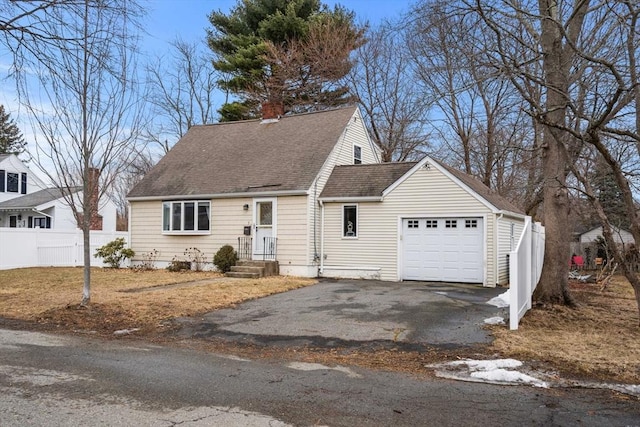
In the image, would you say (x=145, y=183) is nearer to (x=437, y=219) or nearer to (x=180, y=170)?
(x=180, y=170)

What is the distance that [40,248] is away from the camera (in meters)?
21.2

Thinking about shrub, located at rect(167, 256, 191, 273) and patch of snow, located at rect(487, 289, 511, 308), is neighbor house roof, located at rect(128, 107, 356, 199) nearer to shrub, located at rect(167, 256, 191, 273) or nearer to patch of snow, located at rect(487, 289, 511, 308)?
shrub, located at rect(167, 256, 191, 273)

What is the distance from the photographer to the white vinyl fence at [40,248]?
2022 cm

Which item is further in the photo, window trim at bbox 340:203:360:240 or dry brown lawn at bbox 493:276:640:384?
window trim at bbox 340:203:360:240

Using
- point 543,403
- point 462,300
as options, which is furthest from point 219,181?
point 543,403

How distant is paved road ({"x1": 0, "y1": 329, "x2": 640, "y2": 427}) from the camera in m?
4.36

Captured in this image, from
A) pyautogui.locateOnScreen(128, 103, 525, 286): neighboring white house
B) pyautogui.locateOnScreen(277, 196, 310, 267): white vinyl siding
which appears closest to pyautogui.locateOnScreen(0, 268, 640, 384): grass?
pyautogui.locateOnScreen(277, 196, 310, 267): white vinyl siding

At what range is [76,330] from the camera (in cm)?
863

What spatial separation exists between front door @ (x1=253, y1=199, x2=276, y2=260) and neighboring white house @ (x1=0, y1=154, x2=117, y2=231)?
51.7 feet

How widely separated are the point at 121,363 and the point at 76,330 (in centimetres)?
299

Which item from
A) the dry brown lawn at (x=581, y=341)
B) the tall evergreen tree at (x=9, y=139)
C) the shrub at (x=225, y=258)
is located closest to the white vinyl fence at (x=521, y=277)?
the dry brown lawn at (x=581, y=341)

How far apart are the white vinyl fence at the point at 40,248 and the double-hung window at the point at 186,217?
2.71 meters

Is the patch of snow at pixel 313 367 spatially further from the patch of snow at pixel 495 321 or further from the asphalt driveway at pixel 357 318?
the patch of snow at pixel 495 321

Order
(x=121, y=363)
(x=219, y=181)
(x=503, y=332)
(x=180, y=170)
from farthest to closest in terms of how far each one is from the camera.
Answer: (x=180, y=170)
(x=219, y=181)
(x=503, y=332)
(x=121, y=363)
